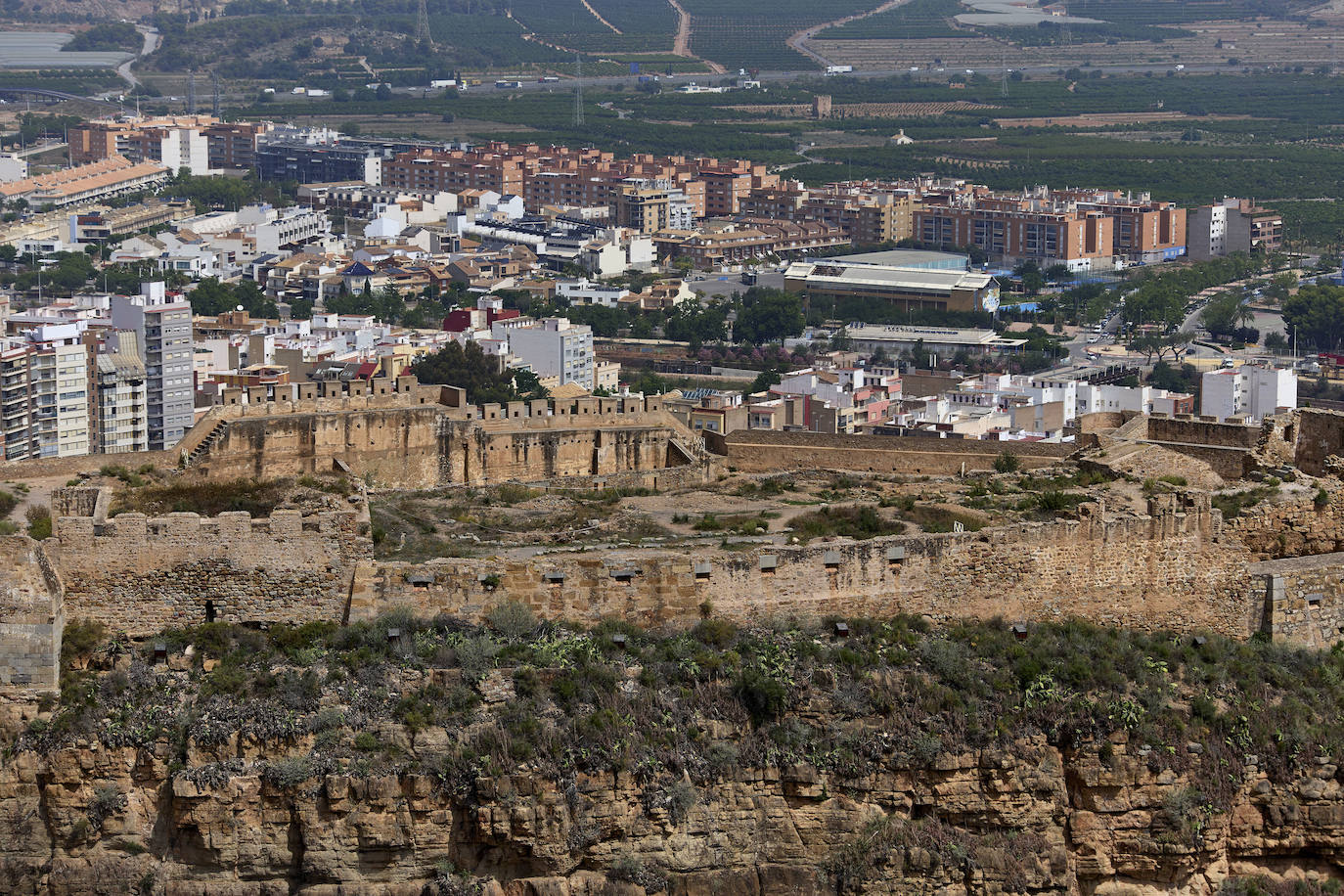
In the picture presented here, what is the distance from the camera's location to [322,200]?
121m

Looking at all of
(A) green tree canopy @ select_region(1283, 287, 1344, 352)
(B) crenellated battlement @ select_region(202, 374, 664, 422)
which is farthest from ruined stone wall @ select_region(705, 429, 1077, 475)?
(A) green tree canopy @ select_region(1283, 287, 1344, 352)

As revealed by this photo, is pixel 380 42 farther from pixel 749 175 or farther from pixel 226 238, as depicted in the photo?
pixel 226 238

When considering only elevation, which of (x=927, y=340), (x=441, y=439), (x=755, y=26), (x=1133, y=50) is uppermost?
(x=441, y=439)

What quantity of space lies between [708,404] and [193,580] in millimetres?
30335

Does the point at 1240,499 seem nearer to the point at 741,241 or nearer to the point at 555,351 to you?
the point at 555,351

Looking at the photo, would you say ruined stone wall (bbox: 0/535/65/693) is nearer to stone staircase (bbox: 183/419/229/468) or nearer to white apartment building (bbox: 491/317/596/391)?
stone staircase (bbox: 183/419/229/468)

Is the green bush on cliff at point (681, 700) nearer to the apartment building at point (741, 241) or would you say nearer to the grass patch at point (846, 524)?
the grass patch at point (846, 524)

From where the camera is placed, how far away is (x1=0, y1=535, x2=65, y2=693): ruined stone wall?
56.9 feet

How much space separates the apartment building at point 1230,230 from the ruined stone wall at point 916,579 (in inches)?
3551

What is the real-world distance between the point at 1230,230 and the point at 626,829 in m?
96.6

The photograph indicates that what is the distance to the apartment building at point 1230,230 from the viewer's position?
10838 cm

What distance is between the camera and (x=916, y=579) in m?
19.1

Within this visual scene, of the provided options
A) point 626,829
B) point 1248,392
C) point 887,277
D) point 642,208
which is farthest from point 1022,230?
point 626,829

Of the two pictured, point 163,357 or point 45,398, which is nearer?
point 45,398
